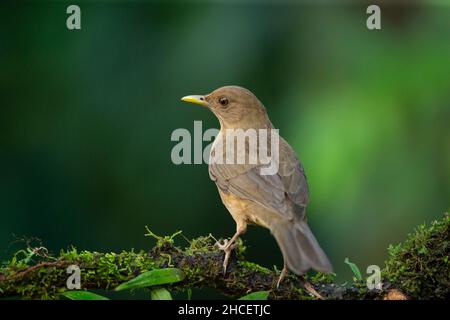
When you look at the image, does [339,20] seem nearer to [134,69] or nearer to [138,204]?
[134,69]

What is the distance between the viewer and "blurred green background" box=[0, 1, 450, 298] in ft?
17.3

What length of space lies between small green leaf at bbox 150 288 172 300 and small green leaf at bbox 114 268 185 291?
0.23ft

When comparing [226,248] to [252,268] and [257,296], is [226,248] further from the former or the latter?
[257,296]

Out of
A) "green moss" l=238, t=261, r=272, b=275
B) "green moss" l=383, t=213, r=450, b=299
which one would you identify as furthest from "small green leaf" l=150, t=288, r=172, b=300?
"green moss" l=383, t=213, r=450, b=299

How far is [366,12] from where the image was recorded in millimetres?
5441

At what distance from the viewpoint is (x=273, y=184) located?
425cm

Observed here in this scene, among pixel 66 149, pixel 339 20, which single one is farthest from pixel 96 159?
pixel 339 20

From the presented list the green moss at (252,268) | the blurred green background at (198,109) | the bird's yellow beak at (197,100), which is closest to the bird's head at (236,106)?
the bird's yellow beak at (197,100)

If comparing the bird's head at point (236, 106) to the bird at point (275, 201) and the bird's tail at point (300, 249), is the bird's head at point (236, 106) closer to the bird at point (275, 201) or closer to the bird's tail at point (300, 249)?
the bird at point (275, 201)

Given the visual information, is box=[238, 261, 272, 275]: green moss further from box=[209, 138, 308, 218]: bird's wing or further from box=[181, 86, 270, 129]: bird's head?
box=[181, 86, 270, 129]: bird's head

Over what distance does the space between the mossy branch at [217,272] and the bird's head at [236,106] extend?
1.41 meters

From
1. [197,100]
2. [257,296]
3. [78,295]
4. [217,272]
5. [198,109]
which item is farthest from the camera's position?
[198,109]

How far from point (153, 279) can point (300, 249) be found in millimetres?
766

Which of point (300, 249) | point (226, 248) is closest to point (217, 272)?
point (226, 248)
